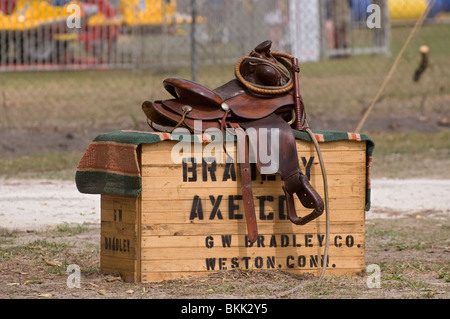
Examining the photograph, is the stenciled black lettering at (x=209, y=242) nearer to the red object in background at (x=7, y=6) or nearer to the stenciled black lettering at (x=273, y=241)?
the stenciled black lettering at (x=273, y=241)

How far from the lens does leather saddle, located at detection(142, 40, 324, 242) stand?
4945mm

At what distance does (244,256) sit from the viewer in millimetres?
5059

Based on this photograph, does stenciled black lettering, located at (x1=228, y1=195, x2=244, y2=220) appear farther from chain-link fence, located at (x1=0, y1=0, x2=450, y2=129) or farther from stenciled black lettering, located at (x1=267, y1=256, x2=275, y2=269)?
chain-link fence, located at (x1=0, y1=0, x2=450, y2=129)

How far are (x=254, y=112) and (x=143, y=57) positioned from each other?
9.65 m

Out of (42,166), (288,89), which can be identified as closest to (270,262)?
(288,89)

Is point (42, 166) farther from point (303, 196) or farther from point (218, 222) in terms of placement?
point (303, 196)

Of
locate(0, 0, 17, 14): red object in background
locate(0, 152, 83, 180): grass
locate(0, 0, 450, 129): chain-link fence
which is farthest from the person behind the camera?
locate(0, 0, 17, 14): red object in background

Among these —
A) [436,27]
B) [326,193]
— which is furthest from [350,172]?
[436,27]

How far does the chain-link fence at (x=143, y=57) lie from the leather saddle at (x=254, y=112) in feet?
22.8

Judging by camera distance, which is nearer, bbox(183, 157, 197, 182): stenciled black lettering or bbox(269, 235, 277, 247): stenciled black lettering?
bbox(183, 157, 197, 182): stenciled black lettering

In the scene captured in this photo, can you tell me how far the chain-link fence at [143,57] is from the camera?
524 inches

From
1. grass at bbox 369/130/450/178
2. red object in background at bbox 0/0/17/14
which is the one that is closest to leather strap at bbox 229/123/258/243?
grass at bbox 369/130/450/178

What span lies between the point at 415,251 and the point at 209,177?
72.1 inches

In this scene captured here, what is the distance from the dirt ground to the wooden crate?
9 centimetres
